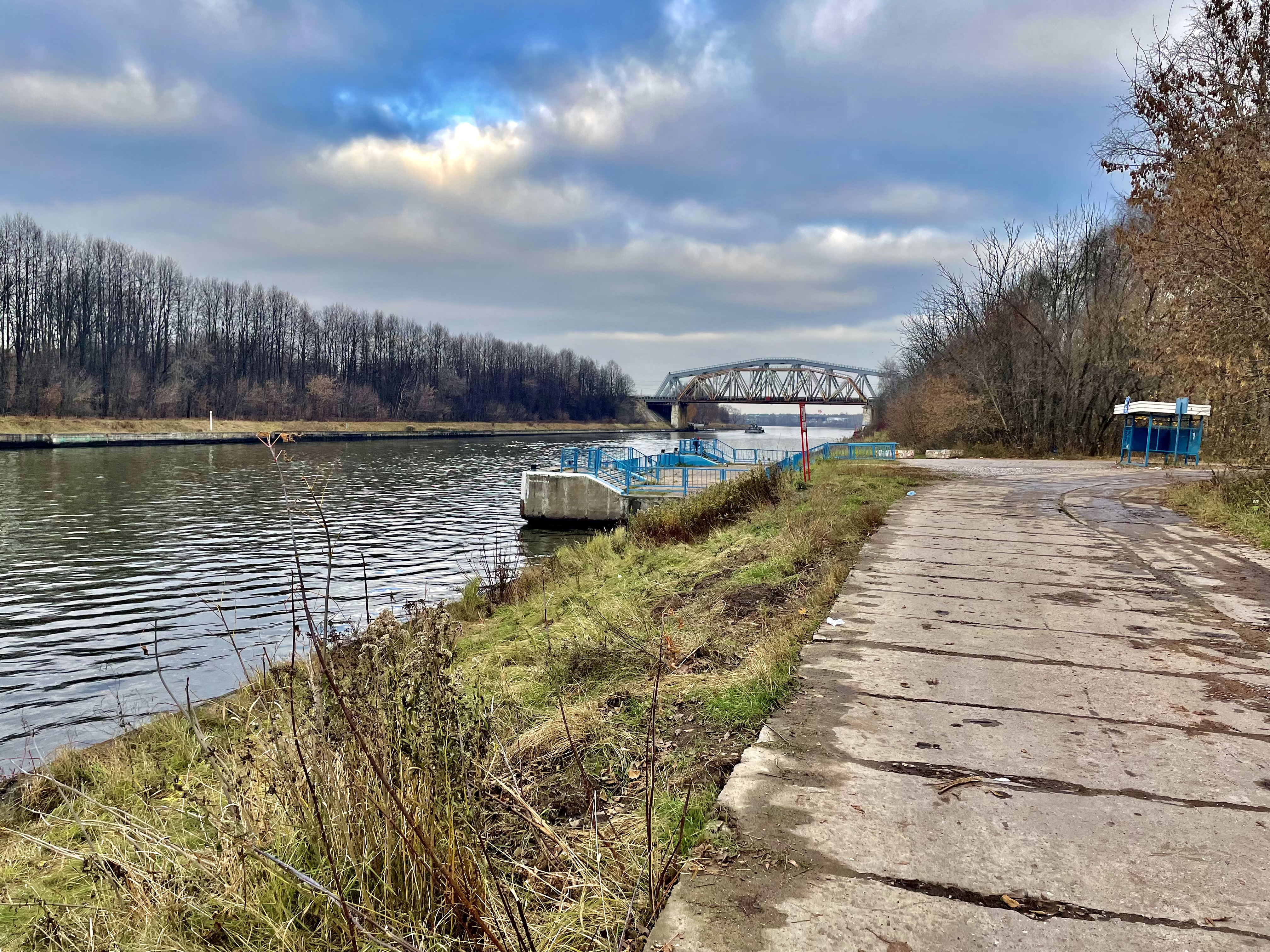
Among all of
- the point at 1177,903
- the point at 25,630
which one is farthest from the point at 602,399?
the point at 1177,903

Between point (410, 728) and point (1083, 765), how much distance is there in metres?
2.82

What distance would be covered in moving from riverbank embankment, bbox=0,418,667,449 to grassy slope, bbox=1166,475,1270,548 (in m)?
32.9

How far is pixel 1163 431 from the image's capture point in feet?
78.0

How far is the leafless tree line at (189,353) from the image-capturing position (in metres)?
71.2

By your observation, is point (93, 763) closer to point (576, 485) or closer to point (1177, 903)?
point (1177, 903)

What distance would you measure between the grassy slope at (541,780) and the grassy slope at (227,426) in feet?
101

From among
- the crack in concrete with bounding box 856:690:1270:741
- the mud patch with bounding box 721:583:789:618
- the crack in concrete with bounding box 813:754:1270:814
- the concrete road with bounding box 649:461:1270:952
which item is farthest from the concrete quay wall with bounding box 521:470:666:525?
the crack in concrete with bounding box 813:754:1270:814

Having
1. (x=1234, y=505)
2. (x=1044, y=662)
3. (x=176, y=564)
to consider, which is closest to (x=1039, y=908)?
(x=1044, y=662)

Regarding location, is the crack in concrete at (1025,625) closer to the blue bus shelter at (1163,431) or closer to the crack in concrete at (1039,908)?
the crack in concrete at (1039,908)

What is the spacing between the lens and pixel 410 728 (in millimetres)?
2701

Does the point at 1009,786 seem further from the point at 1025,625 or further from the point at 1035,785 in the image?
the point at 1025,625

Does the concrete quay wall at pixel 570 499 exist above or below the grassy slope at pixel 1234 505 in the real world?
below

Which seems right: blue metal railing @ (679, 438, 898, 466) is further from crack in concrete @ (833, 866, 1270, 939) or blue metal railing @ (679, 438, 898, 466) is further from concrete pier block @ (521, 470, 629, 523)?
crack in concrete @ (833, 866, 1270, 939)

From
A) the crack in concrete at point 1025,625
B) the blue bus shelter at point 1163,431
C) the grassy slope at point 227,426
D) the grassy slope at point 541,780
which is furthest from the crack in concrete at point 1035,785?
the grassy slope at point 227,426
